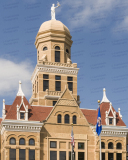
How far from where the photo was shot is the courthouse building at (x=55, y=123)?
6469cm

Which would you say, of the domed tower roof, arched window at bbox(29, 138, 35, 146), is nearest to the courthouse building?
arched window at bbox(29, 138, 35, 146)

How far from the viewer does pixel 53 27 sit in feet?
259

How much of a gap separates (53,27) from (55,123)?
20426 mm

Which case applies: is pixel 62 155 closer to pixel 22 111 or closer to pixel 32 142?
pixel 32 142

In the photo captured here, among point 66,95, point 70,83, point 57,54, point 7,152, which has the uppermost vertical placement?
point 57,54

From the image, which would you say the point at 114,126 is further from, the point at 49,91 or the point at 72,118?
the point at 49,91

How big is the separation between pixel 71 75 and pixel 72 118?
36.8 feet

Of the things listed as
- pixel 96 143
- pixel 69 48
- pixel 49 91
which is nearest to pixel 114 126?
pixel 96 143

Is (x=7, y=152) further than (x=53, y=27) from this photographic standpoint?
No

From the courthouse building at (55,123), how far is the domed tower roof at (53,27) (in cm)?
367

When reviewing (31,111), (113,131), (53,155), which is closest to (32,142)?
(53,155)

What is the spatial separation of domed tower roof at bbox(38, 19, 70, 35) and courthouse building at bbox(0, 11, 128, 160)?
3667mm

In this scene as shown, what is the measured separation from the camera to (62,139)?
66.9 metres

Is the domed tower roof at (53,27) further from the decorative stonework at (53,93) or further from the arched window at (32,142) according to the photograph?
the arched window at (32,142)
